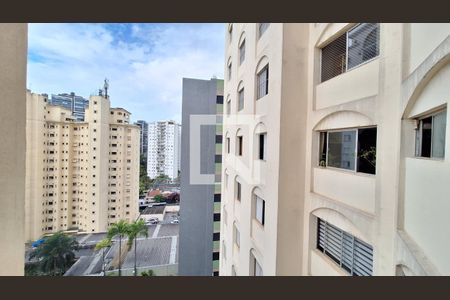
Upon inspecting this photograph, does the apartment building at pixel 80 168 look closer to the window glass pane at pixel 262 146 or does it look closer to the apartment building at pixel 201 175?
the apartment building at pixel 201 175

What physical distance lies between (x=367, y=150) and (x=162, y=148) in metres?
27.7

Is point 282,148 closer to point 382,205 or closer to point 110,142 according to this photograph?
point 382,205

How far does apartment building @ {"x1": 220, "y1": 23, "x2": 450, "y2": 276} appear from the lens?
1.95 metres

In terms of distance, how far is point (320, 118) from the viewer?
380cm

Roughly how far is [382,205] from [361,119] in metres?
1.30

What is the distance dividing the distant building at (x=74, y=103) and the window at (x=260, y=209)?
18693mm

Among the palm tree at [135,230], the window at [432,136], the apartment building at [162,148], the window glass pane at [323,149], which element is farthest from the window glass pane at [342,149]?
the apartment building at [162,148]

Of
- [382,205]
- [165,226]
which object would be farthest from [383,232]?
[165,226]

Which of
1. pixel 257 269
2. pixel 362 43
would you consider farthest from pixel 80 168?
pixel 362 43

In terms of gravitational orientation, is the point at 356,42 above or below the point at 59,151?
above

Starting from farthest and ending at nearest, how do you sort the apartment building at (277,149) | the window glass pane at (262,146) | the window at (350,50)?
the window glass pane at (262,146), the apartment building at (277,149), the window at (350,50)

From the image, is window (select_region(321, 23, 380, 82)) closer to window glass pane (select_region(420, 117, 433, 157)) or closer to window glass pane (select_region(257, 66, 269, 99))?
window glass pane (select_region(420, 117, 433, 157))

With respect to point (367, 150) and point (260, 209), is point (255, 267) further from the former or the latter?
point (367, 150)

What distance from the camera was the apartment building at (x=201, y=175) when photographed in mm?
18141
